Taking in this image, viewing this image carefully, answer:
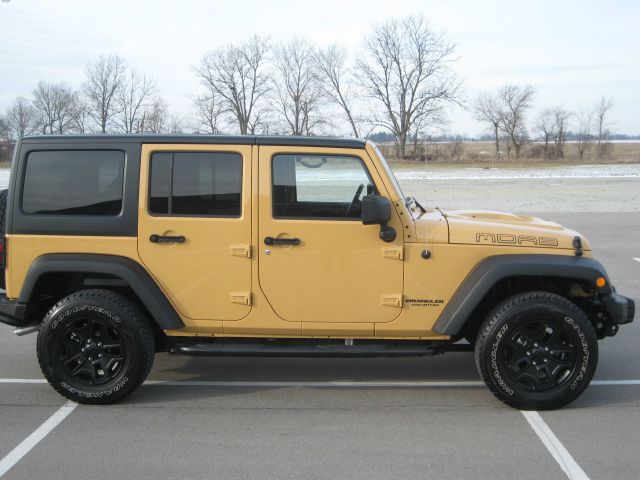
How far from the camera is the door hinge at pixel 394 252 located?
480 cm

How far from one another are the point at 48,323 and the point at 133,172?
119 cm

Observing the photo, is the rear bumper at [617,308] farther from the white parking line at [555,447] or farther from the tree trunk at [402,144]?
the tree trunk at [402,144]

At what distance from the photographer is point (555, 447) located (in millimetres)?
4230

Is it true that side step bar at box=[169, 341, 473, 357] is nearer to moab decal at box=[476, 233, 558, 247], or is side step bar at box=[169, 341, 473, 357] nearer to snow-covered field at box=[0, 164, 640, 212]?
moab decal at box=[476, 233, 558, 247]

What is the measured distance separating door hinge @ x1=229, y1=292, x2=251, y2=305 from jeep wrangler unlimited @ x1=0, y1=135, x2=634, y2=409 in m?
0.01

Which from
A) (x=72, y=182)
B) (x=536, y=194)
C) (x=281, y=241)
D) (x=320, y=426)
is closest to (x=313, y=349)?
(x=320, y=426)

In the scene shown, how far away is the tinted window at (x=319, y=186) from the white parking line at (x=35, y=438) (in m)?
1.99

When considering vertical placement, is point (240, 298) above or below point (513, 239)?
below

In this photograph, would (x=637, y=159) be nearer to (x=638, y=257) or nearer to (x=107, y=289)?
(x=638, y=257)

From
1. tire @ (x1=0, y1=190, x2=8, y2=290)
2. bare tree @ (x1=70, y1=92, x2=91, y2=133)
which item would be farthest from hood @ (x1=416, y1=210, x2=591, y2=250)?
bare tree @ (x1=70, y1=92, x2=91, y2=133)

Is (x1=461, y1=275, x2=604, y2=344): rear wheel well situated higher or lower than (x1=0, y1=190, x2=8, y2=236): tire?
lower

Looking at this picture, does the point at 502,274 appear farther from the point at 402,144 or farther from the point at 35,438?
the point at 402,144

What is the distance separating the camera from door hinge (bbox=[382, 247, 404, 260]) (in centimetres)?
480

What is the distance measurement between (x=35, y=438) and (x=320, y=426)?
1775mm
